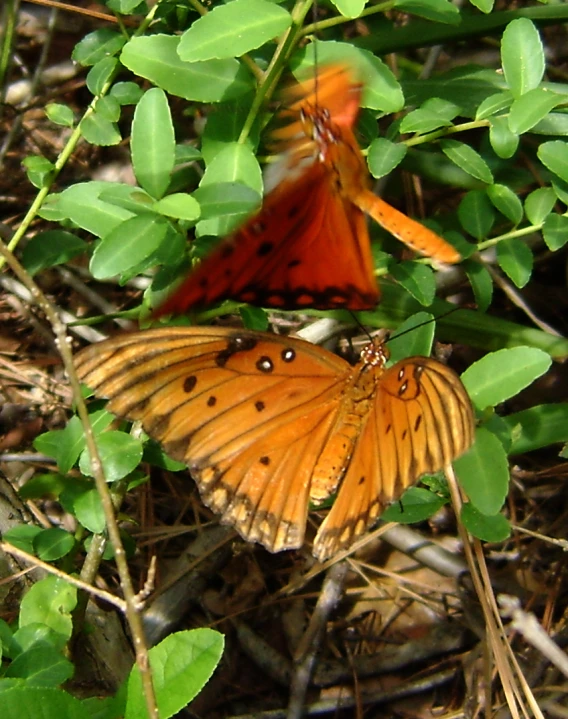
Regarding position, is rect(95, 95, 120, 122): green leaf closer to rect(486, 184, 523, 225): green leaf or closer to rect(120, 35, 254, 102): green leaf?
rect(120, 35, 254, 102): green leaf

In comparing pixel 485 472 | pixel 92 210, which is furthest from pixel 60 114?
pixel 485 472

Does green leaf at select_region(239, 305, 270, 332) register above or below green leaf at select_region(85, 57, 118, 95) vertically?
below

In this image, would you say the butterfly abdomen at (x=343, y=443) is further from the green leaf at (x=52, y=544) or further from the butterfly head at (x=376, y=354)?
the green leaf at (x=52, y=544)

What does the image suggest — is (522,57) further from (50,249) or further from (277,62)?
(50,249)

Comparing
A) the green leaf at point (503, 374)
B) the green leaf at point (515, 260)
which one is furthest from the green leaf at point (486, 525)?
the green leaf at point (515, 260)

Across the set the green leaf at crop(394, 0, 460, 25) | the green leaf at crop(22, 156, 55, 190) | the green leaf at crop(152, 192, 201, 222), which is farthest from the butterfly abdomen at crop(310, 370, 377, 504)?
the green leaf at crop(22, 156, 55, 190)

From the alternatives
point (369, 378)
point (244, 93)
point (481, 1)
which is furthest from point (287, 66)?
point (369, 378)
